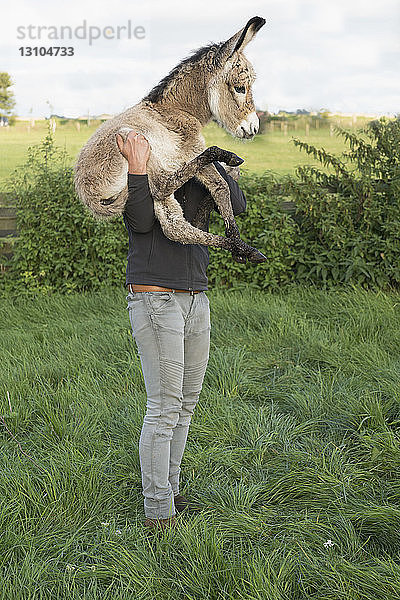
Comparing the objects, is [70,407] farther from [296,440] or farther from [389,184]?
[389,184]

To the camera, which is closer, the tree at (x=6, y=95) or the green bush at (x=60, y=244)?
the green bush at (x=60, y=244)

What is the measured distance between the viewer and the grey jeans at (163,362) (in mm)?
2588

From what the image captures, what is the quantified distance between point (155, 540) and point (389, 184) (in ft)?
16.7

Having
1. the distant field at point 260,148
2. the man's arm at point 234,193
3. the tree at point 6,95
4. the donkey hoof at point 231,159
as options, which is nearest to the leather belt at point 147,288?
the man's arm at point 234,193

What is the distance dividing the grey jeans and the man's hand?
1.76 ft

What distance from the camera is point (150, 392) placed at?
2.64m

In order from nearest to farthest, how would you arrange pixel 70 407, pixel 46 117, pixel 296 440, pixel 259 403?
pixel 296 440, pixel 70 407, pixel 259 403, pixel 46 117

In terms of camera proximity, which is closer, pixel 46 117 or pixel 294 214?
pixel 294 214

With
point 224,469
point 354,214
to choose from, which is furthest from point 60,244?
point 224,469

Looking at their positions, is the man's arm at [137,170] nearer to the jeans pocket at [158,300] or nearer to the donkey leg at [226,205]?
the donkey leg at [226,205]

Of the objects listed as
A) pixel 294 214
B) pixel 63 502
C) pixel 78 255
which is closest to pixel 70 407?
pixel 63 502

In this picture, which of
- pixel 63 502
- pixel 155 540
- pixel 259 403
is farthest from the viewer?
pixel 259 403

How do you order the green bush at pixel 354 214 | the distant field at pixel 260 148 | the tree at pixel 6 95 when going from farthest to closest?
the tree at pixel 6 95, the distant field at pixel 260 148, the green bush at pixel 354 214

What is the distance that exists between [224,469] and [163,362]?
931 mm
